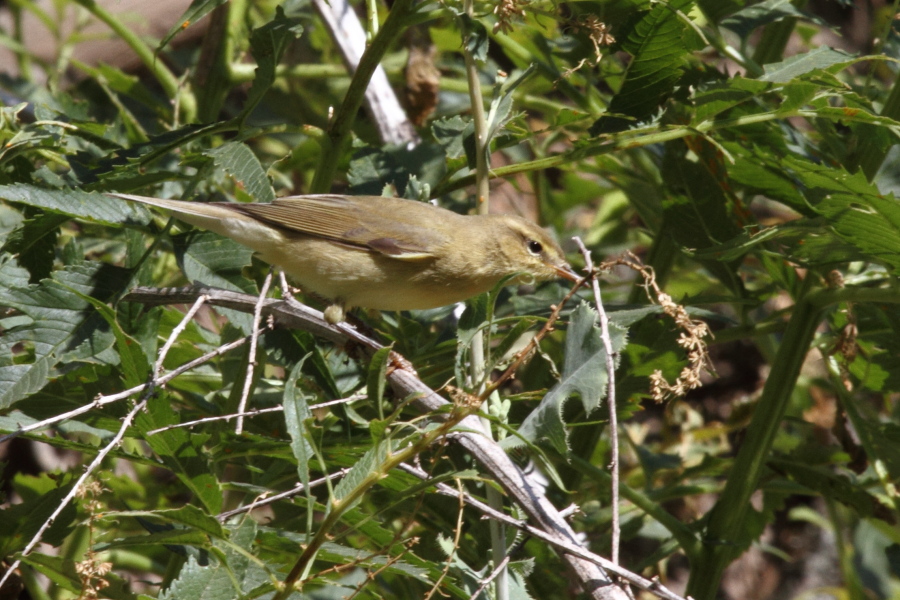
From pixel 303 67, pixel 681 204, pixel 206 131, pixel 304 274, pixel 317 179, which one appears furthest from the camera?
pixel 303 67

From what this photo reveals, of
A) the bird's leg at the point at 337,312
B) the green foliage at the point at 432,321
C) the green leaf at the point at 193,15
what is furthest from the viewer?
the bird's leg at the point at 337,312

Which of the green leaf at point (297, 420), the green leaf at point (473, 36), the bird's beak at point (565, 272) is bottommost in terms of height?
the bird's beak at point (565, 272)

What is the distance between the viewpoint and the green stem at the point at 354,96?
2.30m

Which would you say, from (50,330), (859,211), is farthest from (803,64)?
(50,330)

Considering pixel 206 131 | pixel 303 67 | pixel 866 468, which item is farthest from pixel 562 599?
Answer: pixel 303 67

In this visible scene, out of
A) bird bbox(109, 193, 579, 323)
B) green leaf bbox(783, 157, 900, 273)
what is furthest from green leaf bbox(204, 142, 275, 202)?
green leaf bbox(783, 157, 900, 273)

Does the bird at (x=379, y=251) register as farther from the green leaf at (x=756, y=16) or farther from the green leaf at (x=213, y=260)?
the green leaf at (x=756, y=16)

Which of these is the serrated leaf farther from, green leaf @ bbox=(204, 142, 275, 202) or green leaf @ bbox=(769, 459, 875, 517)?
green leaf @ bbox=(769, 459, 875, 517)

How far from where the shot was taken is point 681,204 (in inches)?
112

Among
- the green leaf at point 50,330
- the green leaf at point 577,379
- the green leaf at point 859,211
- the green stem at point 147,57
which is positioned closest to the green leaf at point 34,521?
the green leaf at point 50,330

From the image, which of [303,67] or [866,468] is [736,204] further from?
[303,67]

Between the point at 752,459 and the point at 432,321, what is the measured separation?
107 cm

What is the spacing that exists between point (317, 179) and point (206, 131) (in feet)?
1.33

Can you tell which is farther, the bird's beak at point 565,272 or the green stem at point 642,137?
the bird's beak at point 565,272
